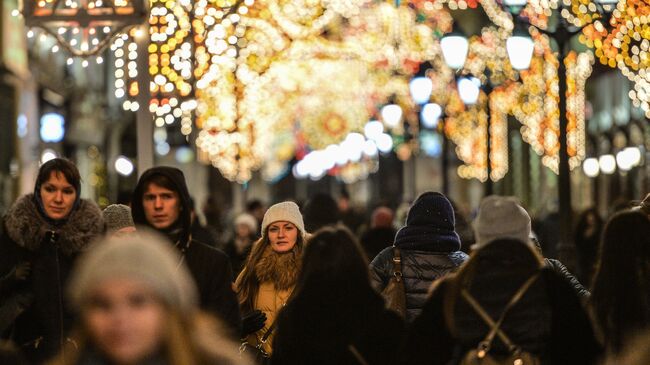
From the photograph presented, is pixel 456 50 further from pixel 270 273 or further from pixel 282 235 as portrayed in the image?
pixel 270 273

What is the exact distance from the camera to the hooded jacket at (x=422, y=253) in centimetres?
934

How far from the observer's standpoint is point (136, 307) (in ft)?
14.4

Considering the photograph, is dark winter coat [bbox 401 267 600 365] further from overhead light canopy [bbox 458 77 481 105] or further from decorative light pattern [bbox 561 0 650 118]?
overhead light canopy [bbox 458 77 481 105]

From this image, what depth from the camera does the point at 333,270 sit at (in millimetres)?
7164

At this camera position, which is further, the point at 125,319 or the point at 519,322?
the point at 519,322

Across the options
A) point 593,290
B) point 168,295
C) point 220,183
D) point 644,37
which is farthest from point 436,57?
point 168,295

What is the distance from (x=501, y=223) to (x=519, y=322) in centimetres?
62

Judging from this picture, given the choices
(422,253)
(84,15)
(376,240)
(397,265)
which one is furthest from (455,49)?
(397,265)

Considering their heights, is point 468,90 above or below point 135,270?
above

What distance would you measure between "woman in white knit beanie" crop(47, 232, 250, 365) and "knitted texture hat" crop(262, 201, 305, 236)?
586 cm

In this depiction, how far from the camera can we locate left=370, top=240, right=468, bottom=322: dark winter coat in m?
9.33

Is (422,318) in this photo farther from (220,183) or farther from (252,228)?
(220,183)

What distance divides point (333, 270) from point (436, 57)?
26.6 meters

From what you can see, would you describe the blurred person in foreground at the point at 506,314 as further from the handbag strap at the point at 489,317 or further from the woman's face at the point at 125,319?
the woman's face at the point at 125,319
